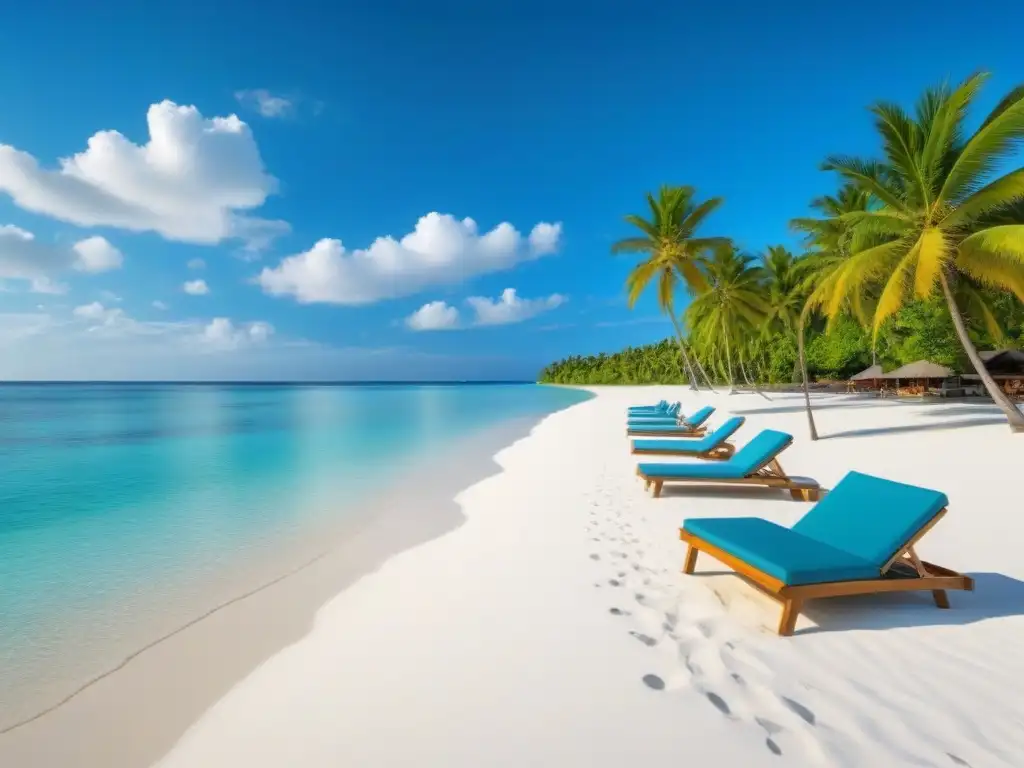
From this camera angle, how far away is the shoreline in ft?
8.06

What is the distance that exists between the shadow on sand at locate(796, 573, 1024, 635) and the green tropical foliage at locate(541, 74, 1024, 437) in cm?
756

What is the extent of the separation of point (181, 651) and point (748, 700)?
3261mm

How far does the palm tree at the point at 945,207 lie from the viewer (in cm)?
906

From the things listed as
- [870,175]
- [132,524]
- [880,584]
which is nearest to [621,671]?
[880,584]

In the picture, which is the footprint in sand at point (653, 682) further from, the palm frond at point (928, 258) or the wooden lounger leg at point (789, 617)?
the palm frond at point (928, 258)

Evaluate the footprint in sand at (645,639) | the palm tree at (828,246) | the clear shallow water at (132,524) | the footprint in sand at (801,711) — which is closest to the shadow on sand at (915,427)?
the palm tree at (828,246)

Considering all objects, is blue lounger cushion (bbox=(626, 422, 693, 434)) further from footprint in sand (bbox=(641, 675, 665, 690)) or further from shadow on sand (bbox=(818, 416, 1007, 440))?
footprint in sand (bbox=(641, 675, 665, 690))

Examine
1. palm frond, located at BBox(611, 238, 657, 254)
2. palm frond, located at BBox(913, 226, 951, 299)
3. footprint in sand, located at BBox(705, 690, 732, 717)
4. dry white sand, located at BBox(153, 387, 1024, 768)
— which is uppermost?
palm frond, located at BBox(611, 238, 657, 254)

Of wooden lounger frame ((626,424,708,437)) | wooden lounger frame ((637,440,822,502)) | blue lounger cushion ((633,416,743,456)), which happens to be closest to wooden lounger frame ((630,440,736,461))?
blue lounger cushion ((633,416,743,456))

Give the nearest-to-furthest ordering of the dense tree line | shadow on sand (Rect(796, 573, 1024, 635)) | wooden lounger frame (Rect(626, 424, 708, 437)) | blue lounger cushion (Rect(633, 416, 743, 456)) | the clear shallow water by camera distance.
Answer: shadow on sand (Rect(796, 573, 1024, 635)) < the clear shallow water < blue lounger cushion (Rect(633, 416, 743, 456)) < wooden lounger frame (Rect(626, 424, 708, 437)) < the dense tree line

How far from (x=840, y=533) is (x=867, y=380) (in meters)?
32.4

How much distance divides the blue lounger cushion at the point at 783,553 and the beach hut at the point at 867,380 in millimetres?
26709

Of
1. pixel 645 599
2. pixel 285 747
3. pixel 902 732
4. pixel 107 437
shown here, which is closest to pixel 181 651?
pixel 285 747

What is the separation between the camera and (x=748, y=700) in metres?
2.34
